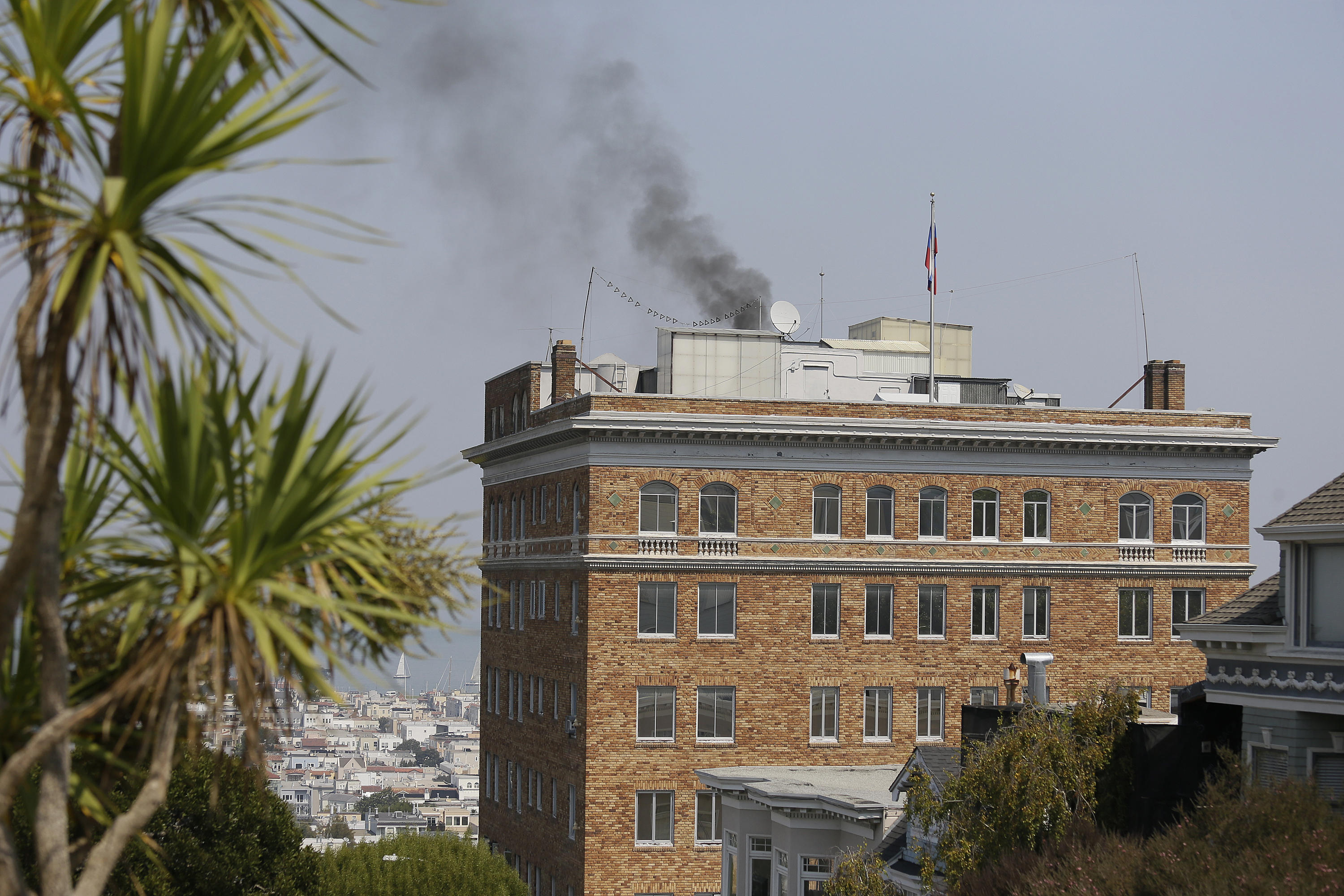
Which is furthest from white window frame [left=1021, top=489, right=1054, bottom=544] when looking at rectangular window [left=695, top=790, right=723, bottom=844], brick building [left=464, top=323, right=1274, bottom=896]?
rectangular window [left=695, top=790, right=723, bottom=844]

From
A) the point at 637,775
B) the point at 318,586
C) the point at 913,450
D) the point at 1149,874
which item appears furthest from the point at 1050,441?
the point at 318,586

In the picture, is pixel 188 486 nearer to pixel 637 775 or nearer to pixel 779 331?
pixel 637 775

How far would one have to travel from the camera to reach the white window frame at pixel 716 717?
5306 cm

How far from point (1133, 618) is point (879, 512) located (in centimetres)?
1047

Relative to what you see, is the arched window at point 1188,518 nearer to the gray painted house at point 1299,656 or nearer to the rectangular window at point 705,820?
the rectangular window at point 705,820

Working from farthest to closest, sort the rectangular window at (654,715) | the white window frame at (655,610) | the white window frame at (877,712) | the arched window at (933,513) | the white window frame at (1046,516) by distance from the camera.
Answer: the white window frame at (1046,516), the arched window at (933,513), the white window frame at (877,712), the white window frame at (655,610), the rectangular window at (654,715)

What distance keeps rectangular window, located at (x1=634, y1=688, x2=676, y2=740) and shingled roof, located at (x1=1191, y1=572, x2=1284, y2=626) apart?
25633mm

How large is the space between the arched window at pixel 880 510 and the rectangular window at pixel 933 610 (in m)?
2.42

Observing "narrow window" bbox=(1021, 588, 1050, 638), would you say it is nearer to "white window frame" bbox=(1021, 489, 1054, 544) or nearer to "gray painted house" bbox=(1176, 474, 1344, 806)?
"white window frame" bbox=(1021, 489, 1054, 544)

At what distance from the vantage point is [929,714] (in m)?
55.1

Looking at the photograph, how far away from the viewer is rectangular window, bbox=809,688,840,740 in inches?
2130

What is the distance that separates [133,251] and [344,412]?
1470 mm

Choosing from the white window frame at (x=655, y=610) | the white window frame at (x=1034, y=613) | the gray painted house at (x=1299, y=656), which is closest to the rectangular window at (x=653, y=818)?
the white window frame at (x=655, y=610)

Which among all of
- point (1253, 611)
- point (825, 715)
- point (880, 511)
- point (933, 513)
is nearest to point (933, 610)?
point (933, 513)
